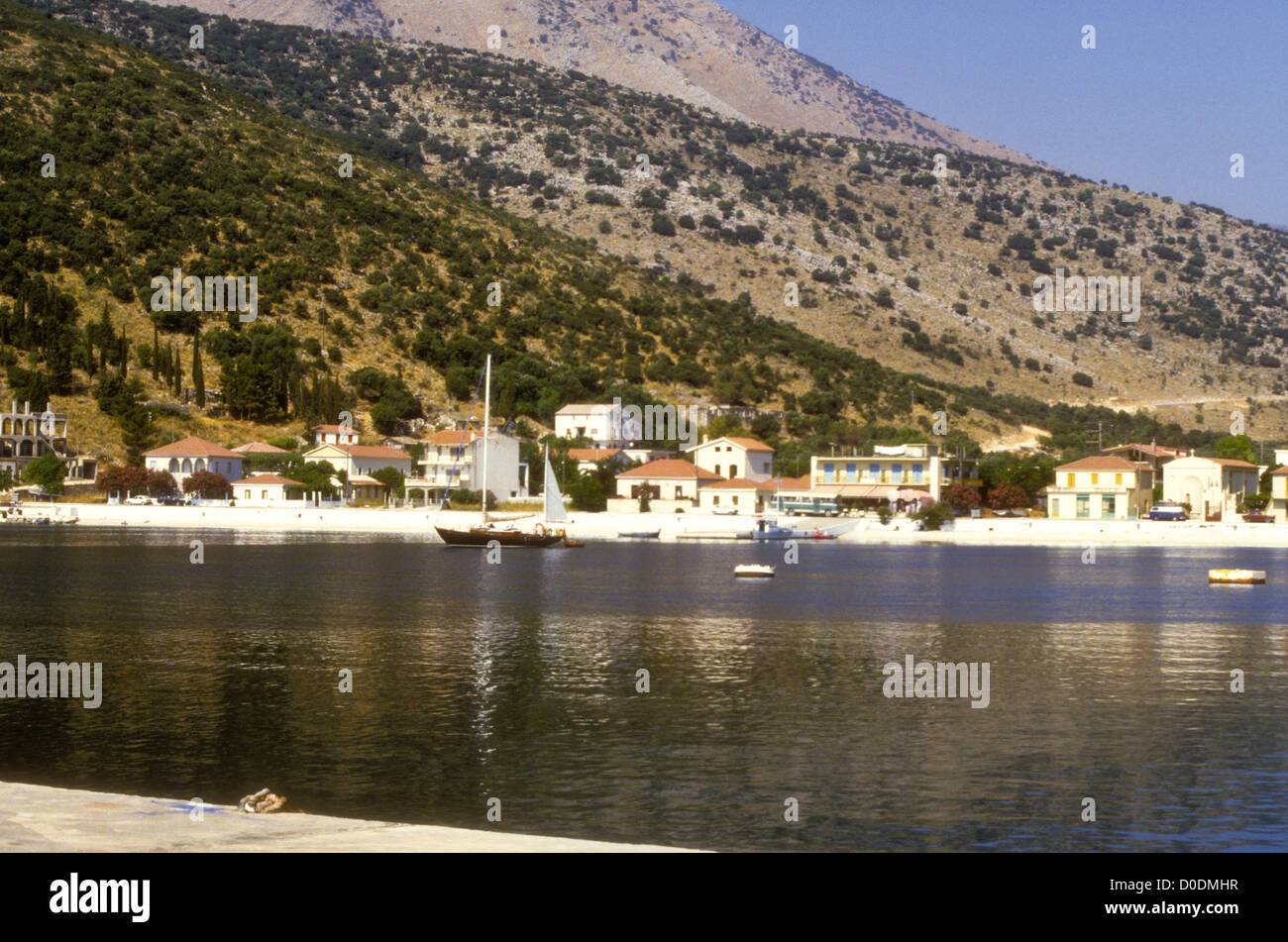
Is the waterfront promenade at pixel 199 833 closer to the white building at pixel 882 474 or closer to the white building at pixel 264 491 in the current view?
the white building at pixel 264 491

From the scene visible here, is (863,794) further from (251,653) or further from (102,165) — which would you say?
(102,165)

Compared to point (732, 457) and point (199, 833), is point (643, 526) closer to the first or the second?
point (732, 457)

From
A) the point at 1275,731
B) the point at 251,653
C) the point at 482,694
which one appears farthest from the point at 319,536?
the point at 1275,731

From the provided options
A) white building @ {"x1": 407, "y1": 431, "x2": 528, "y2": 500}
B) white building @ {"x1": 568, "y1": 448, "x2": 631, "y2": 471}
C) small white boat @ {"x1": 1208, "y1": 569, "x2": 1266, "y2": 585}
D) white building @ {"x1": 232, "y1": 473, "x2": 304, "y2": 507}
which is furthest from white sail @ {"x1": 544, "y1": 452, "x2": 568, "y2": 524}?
small white boat @ {"x1": 1208, "y1": 569, "x2": 1266, "y2": 585}

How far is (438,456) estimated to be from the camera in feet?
412

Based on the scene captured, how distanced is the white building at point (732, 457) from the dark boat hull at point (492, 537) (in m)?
36.5

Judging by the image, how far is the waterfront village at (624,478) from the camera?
11769 centimetres

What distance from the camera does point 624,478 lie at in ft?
416

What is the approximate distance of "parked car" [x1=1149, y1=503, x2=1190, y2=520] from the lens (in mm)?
120250
